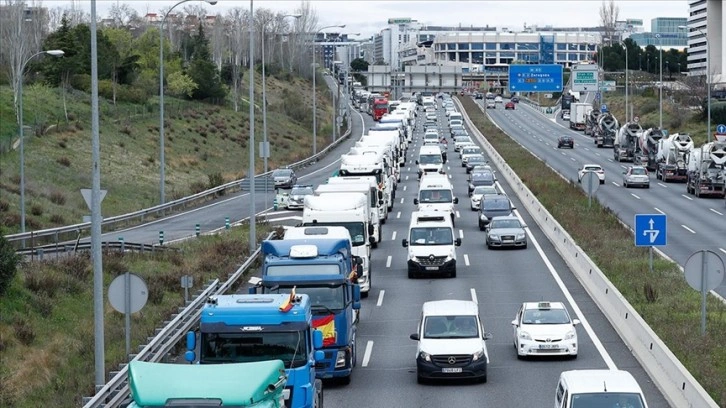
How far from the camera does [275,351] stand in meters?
19.2

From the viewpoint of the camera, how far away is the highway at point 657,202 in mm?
47938

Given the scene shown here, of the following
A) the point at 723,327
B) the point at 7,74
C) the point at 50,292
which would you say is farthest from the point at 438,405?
the point at 7,74

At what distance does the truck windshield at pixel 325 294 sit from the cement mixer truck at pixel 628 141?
70.4 m

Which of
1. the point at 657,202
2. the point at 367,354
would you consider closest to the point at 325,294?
the point at 367,354

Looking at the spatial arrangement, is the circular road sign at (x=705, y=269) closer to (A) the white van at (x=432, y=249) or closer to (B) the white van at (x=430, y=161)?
(A) the white van at (x=432, y=249)

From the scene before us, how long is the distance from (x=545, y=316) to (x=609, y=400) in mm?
9503

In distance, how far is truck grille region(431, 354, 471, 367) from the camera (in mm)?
24562

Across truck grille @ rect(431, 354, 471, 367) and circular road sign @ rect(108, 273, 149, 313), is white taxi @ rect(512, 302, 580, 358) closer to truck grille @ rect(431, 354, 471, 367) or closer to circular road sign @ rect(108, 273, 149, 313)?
truck grille @ rect(431, 354, 471, 367)

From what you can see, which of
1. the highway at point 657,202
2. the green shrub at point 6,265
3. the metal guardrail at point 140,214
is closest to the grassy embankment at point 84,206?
the green shrub at point 6,265

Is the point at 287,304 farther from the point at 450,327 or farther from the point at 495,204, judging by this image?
the point at 495,204

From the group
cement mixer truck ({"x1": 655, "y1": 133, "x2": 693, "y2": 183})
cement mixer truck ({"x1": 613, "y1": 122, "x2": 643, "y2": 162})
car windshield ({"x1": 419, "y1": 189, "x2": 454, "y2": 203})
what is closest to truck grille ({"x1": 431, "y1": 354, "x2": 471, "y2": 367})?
car windshield ({"x1": 419, "y1": 189, "x2": 454, "y2": 203})

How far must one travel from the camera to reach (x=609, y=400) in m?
18.0

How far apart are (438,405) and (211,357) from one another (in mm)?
5369

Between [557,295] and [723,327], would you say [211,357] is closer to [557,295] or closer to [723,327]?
[723,327]
